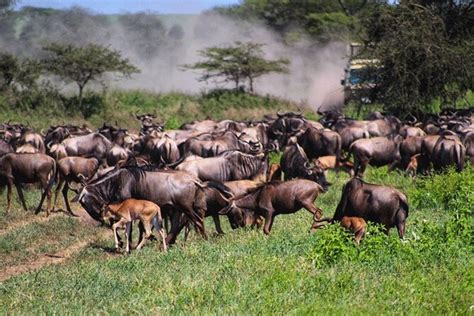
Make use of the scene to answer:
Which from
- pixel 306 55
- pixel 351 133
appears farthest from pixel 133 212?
pixel 306 55

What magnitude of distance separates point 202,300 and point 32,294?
222 cm

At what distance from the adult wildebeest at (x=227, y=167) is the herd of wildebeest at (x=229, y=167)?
24 mm

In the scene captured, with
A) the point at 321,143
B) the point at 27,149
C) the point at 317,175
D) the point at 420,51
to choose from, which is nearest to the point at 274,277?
the point at 317,175

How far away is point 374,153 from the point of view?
22.5 metres

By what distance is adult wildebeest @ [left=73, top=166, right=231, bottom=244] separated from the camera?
47.8ft

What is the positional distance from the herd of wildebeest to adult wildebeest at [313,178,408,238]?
0.01 meters

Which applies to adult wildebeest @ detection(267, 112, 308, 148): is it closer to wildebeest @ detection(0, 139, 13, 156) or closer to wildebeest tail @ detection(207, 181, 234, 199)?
wildebeest @ detection(0, 139, 13, 156)

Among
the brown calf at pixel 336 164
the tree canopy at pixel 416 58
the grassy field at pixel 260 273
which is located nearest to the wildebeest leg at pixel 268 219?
the grassy field at pixel 260 273

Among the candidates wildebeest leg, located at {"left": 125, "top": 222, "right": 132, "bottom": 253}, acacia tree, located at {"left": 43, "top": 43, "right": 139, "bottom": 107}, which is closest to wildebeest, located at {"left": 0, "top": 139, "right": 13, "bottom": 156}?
wildebeest leg, located at {"left": 125, "top": 222, "right": 132, "bottom": 253}

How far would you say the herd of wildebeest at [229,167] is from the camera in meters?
13.9

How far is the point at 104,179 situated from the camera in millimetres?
14789

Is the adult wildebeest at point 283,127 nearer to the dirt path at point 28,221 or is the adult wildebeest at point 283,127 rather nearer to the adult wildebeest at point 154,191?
the dirt path at point 28,221

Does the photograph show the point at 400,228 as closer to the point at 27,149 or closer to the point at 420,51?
the point at 27,149

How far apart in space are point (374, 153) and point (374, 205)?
10.0 m
